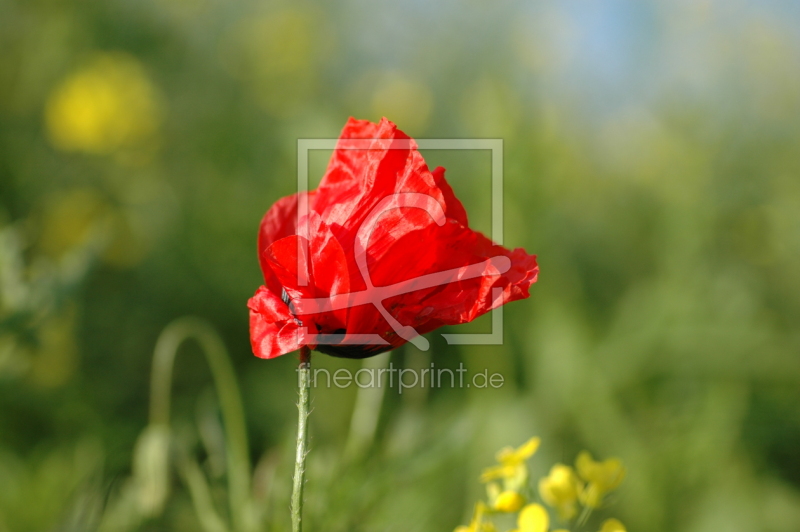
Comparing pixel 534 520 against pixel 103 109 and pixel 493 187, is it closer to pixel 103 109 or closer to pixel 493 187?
pixel 493 187

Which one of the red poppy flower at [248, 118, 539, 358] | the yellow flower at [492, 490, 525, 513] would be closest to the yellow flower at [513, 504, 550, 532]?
the yellow flower at [492, 490, 525, 513]

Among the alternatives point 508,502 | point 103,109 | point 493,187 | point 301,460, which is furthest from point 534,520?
point 103,109

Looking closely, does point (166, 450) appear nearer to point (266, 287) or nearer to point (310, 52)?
point (266, 287)

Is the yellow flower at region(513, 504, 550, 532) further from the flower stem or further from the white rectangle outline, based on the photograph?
the white rectangle outline

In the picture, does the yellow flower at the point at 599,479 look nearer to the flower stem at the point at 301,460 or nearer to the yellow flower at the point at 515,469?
the yellow flower at the point at 515,469

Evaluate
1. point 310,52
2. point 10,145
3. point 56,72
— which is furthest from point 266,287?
point 310,52

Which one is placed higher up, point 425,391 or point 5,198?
point 5,198

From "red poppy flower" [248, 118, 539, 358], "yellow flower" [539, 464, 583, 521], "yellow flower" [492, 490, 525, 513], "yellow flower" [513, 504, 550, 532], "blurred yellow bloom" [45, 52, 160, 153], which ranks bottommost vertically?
"yellow flower" [539, 464, 583, 521]
